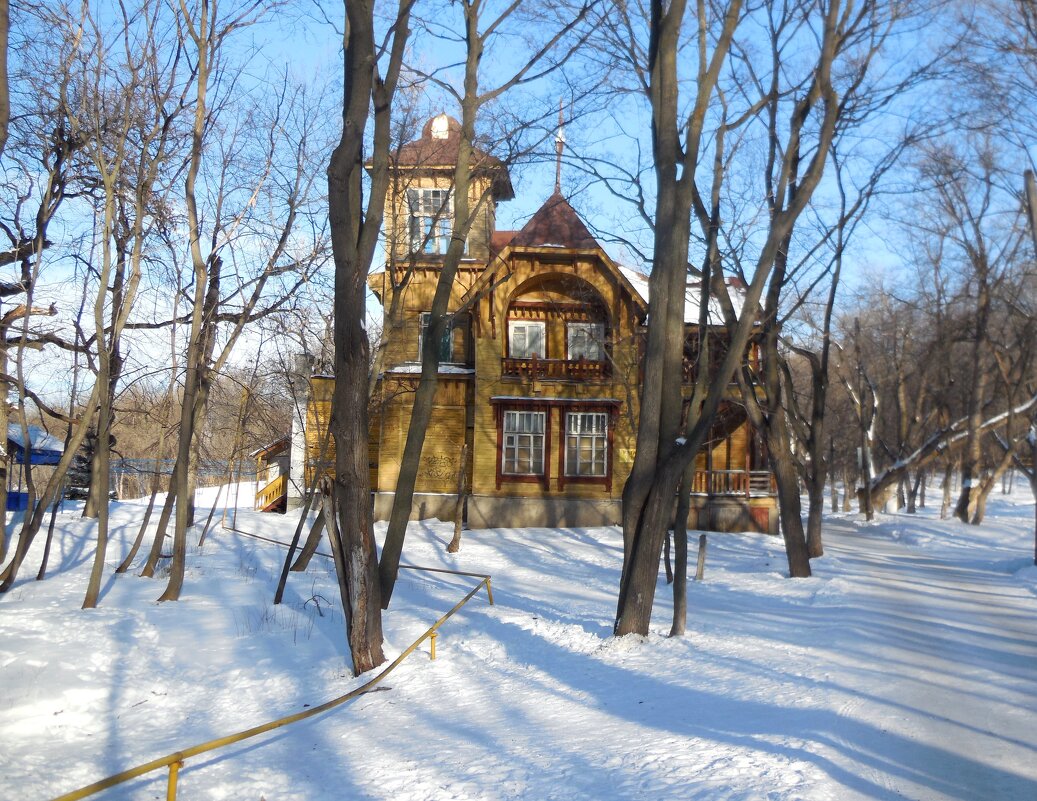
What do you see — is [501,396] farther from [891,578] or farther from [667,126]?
[667,126]

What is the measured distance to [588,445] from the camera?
29.1 meters

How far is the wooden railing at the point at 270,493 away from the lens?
35781mm

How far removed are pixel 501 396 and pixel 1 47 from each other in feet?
71.7

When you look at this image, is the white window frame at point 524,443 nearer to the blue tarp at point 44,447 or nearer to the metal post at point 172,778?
the blue tarp at point 44,447

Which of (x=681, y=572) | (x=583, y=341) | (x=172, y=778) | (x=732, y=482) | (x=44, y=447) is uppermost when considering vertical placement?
(x=583, y=341)

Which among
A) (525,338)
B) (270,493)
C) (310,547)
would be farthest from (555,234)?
(270,493)

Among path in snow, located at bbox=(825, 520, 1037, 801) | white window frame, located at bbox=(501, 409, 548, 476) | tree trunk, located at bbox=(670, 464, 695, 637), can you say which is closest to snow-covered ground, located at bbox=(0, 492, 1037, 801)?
path in snow, located at bbox=(825, 520, 1037, 801)

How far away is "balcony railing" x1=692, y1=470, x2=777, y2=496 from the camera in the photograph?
98.1 feet

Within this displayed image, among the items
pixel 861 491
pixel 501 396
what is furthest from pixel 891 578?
pixel 861 491

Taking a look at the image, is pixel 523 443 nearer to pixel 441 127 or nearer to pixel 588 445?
pixel 588 445

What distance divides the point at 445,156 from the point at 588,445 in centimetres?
1008

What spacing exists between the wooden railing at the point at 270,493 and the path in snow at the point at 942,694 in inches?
976

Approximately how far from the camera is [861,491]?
40.8m

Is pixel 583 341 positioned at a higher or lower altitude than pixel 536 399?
higher
